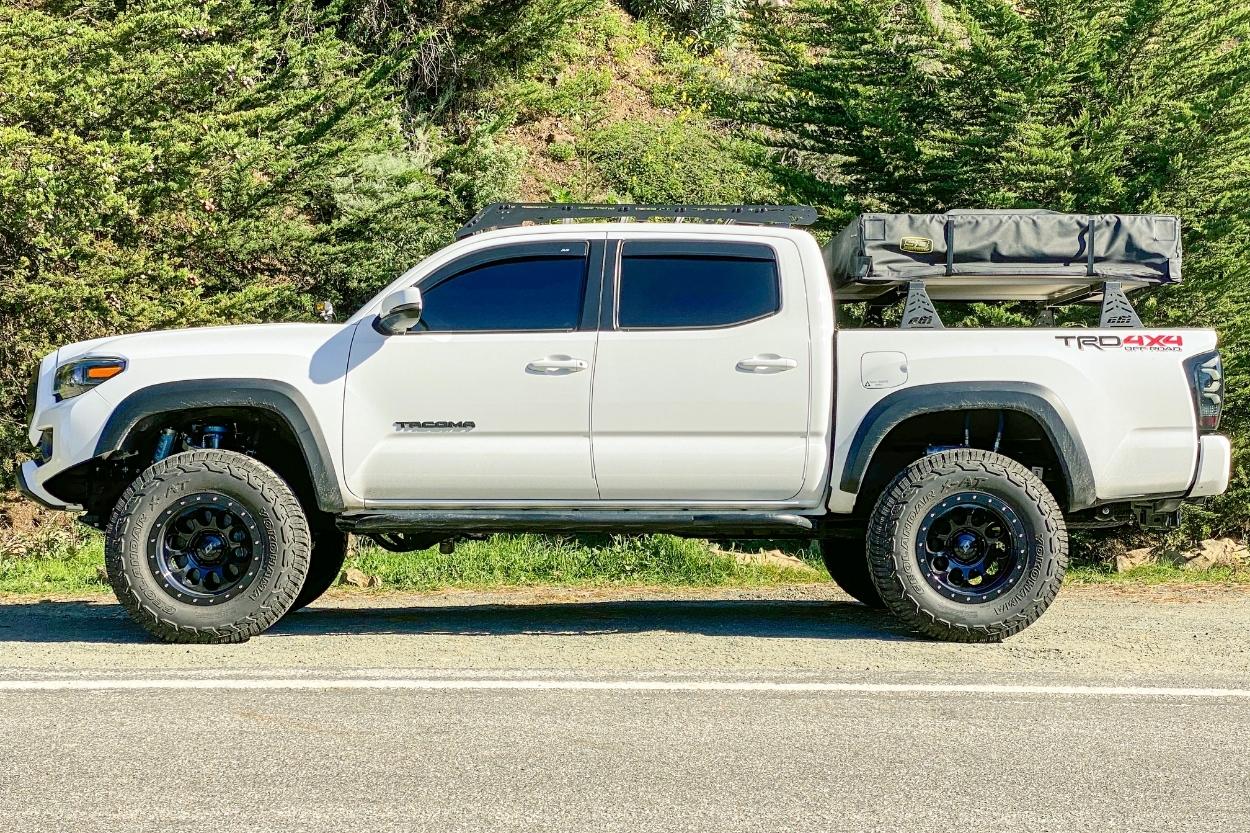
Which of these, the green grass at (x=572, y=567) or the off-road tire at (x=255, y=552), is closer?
the off-road tire at (x=255, y=552)

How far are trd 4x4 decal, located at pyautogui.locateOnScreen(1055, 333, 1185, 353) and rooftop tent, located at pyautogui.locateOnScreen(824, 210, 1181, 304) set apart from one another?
43 cm

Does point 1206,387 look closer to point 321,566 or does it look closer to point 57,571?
point 321,566

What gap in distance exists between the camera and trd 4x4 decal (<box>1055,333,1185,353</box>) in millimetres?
6938

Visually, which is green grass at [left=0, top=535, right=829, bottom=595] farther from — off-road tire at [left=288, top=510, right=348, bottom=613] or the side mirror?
the side mirror

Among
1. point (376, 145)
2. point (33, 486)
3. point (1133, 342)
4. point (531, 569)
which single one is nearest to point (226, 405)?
point (33, 486)

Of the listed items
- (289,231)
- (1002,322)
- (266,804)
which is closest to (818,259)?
(266,804)

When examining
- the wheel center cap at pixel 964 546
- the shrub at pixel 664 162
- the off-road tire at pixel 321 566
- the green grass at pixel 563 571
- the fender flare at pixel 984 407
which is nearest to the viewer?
the fender flare at pixel 984 407

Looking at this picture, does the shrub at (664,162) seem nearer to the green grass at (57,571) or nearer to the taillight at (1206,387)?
the green grass at (57,571)

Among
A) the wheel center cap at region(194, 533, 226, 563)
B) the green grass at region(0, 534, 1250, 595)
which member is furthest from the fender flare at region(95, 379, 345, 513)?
the green grass at region(0, 534, 1250, 595)

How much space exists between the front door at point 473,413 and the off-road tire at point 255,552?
446mm

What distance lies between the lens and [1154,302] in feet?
47.5

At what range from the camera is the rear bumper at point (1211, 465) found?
6.98m

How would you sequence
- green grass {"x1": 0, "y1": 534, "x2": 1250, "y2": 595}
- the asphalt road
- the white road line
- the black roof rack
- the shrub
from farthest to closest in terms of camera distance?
1. the shrub
2. green grass {"x1": 0, "y1": 534, "x2": 1250, "y2": 595}
3. the black roof rack
4. the white road line
5. the asphalt road

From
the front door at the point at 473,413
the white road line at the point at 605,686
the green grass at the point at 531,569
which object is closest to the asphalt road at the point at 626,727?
the white road line at the point at 605,686
